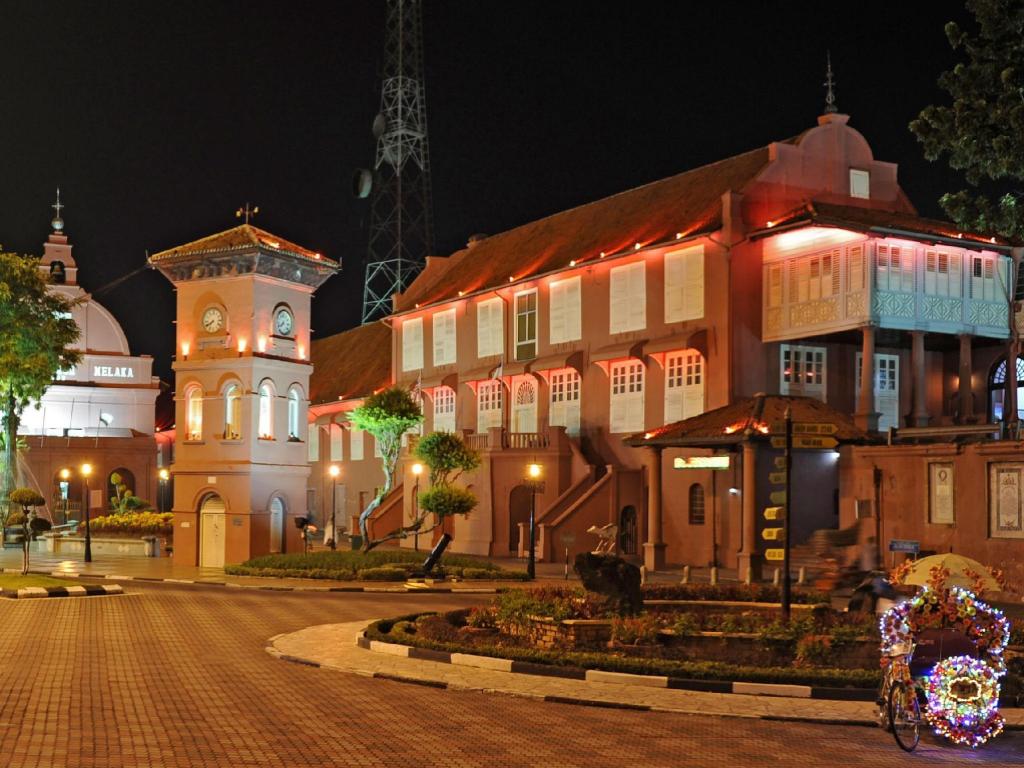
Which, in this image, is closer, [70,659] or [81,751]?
[81,751]

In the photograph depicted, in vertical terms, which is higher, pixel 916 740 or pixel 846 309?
pixel 846 309

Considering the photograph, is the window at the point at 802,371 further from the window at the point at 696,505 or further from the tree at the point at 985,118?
the tree at the point at 985,118

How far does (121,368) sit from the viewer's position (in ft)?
213

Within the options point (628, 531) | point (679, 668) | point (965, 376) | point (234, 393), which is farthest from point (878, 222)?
point (679, 668)

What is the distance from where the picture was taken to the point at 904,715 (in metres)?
11.3

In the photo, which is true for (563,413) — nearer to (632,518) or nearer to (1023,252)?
(632,518)

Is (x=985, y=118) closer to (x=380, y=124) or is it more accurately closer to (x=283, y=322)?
(x=283, y=322)

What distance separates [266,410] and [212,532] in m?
4.10

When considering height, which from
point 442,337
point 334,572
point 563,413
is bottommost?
point 334,572

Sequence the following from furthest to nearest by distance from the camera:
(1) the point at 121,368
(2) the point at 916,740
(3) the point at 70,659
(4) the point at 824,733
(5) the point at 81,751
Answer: (1) the point at 121,368 → (3) the point at 70,659 → (4) the point at 824,733 → (2) the point at 916,740 → (5) the point at 81,751

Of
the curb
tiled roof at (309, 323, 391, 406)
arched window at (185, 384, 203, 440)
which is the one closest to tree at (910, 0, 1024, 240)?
Answer: the curb

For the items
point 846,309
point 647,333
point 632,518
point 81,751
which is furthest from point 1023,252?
point 81,751

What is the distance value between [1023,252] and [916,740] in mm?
29682

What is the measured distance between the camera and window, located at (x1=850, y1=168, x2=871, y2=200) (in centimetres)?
4069
